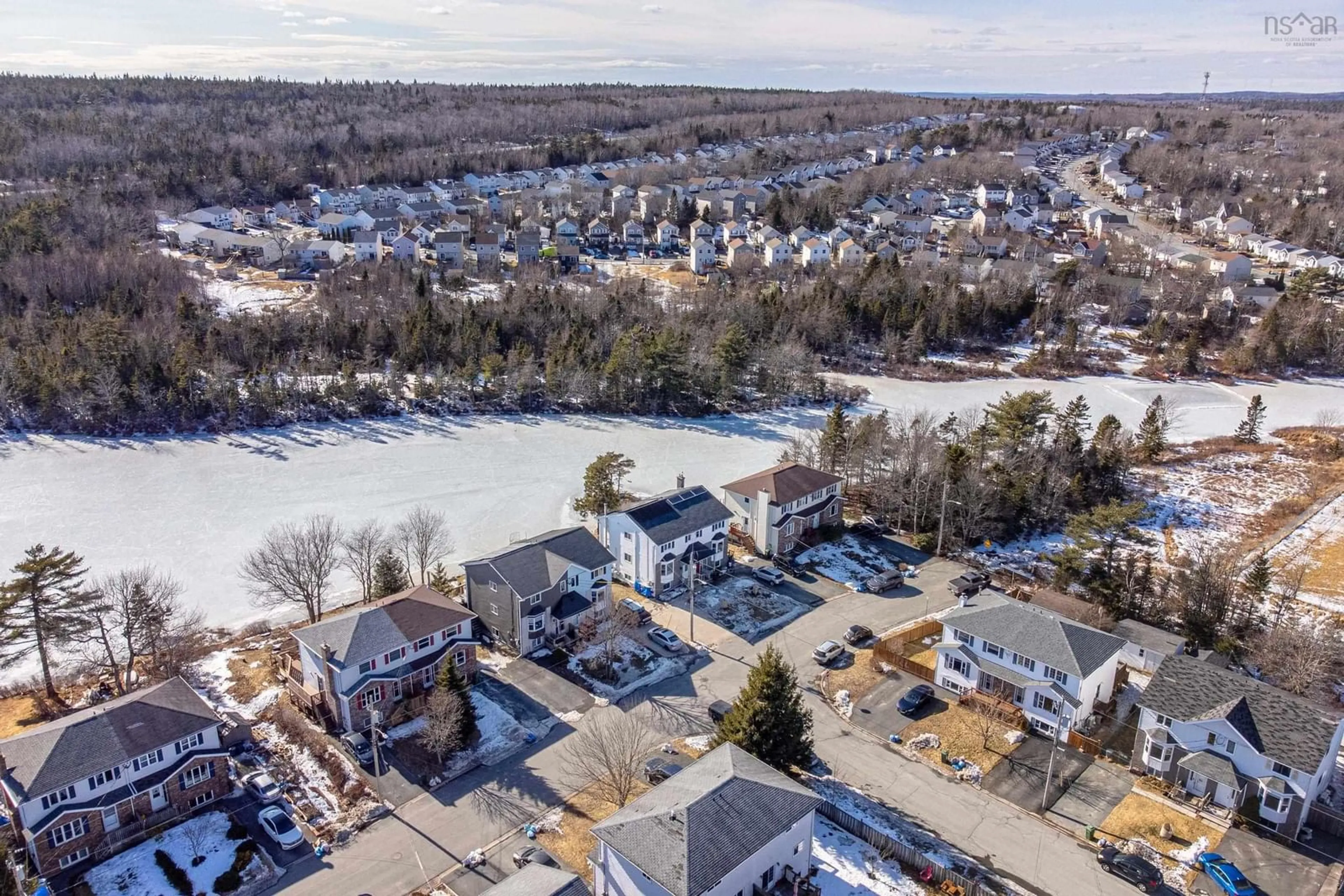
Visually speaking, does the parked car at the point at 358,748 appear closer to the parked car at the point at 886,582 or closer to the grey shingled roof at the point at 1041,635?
the grey shingled roof at the point at 1041,635

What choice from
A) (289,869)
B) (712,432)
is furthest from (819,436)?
(289,869)

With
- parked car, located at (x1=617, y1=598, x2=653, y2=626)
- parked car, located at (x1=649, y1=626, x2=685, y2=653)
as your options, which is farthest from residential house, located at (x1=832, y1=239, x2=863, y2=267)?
parked car, located at (x1=649, y1=626, x2=685, y2=653)

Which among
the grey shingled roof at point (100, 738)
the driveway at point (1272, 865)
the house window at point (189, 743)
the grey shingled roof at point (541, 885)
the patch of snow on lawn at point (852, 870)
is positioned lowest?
the patch of snow on lawn at point (852, 870)

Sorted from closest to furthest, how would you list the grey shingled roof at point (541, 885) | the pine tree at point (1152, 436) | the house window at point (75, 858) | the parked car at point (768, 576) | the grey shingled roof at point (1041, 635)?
1. the grey shingled roof at point (541, 885)
2. the house window at point (75, 858)
3. the grey shingled roof at point (1041, 635)
4. the parked car at point (768, 576)
5. the pine tree at point (1152, 436)

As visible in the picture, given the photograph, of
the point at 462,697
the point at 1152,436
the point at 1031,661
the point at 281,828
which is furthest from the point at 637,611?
the point at 1152,436

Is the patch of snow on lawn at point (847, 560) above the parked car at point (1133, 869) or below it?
below

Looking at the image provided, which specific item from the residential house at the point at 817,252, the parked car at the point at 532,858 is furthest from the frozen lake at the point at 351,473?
the residential house at the point at 817,252
